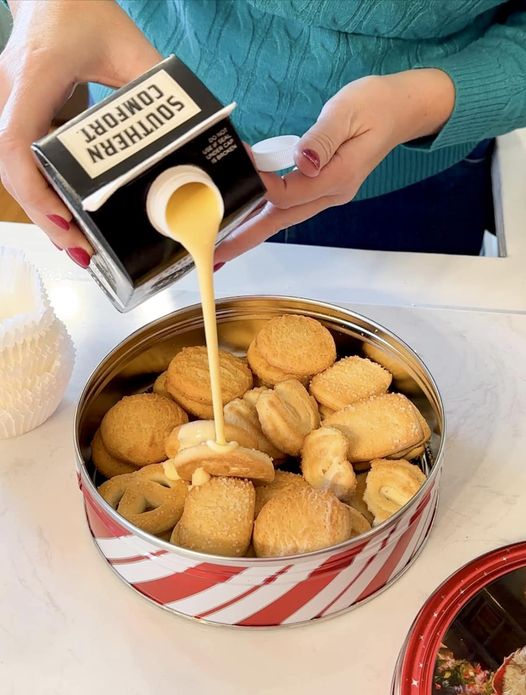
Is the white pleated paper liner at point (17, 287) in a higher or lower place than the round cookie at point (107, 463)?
higher

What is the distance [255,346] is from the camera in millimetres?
745

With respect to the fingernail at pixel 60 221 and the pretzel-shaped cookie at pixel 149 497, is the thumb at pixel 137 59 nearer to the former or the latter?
the fingernail at pixel 60 221

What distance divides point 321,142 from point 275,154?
0.11 meters

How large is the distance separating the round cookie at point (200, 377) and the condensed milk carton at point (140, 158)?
20 centimetres

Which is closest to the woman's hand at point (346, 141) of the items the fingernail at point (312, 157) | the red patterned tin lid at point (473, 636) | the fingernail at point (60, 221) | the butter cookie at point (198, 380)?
the fingernail at point (312, 157)

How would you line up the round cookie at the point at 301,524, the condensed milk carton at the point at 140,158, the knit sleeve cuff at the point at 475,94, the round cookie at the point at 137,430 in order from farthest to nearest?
the knit sleeve cuff at the point at 475,94 → the round cookie at the point at 137,430 → the round cookie at the point at 301,524 → the condensed milk carton at the point at 140,158

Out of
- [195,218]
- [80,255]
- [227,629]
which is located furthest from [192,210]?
[227,629]

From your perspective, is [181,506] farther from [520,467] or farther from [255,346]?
[520,467]

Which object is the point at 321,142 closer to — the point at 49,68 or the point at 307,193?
the point at 307,193

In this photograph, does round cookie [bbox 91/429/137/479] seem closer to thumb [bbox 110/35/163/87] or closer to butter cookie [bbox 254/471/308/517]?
butter cookie [bbox 254/471/308/517]

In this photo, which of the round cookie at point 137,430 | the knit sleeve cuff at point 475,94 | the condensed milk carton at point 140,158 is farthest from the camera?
the knit sleeve cuff at point 475,94

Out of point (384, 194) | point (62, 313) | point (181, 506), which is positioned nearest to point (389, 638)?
point (181, 506)

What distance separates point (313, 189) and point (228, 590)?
15.2 inches

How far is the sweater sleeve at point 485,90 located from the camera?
0.85 m
